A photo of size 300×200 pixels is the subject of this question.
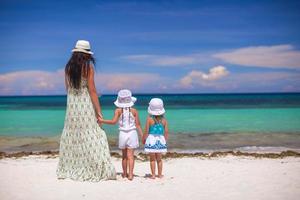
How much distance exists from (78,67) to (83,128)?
908 mm

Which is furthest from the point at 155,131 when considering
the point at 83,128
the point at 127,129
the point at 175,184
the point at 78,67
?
the point at 78,67

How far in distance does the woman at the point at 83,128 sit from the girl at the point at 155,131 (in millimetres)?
680

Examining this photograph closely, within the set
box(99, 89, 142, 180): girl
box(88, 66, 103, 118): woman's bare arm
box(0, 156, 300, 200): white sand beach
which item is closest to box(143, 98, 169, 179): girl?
box(99, 89, 142, 180): girl

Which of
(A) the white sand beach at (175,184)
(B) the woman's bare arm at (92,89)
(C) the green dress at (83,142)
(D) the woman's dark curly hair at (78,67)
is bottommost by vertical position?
(A) the white sand beach at (175,184)

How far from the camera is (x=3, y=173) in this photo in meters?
7.49

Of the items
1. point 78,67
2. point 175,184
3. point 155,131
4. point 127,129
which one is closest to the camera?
point 78,67

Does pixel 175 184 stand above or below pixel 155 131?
below

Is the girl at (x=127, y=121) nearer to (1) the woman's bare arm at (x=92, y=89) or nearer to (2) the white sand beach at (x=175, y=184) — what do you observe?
(1) the woman's bare arm at (x=92, y=89)

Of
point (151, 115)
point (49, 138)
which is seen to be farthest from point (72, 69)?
point (49, 138)

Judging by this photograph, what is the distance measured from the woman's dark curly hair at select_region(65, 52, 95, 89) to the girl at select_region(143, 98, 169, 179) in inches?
44.9

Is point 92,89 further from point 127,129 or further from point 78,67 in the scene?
point 127,129

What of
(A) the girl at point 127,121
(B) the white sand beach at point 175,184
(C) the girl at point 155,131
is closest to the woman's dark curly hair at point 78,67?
(A) the girl at point 127,121

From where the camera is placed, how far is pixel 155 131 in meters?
6.88

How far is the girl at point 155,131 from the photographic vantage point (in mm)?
6802
